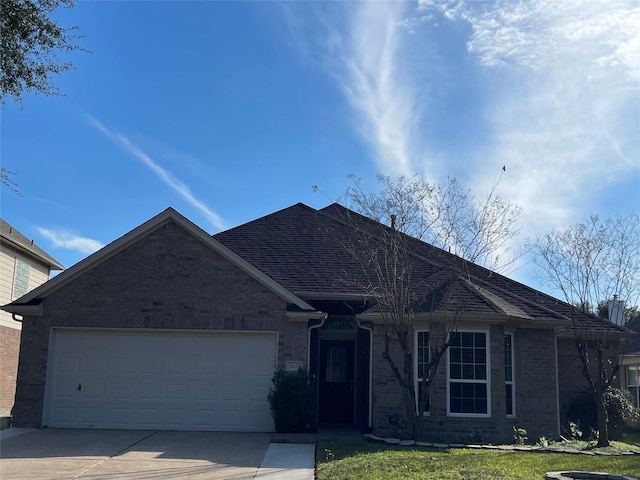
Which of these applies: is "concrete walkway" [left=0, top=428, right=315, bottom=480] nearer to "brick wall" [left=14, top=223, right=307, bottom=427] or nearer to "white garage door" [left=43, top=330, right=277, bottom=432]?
"white garage door" [left=43, top=330, right=277, bottom=432]

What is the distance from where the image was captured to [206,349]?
15336 mm

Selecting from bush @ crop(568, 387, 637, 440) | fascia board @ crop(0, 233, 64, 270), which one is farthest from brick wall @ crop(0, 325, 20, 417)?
bush @ crop(568, 387, 637, 440)

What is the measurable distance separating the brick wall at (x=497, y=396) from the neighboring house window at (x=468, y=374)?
147 millimetres

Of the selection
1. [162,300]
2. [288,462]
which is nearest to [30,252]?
[162,300]

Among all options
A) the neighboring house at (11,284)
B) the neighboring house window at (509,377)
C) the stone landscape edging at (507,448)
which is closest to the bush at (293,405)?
the stone landscape edging at (507,448)

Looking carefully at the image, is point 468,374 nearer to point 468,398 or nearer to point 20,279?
point 468,398

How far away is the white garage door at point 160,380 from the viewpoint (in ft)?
49.2

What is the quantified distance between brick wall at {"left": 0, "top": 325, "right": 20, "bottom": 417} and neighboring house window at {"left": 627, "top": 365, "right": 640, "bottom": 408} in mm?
22332

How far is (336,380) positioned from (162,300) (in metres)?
5.18

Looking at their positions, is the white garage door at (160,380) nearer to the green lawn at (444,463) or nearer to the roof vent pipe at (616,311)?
the green lawn at (444,463)

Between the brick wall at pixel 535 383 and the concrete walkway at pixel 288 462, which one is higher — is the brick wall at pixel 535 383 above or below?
above

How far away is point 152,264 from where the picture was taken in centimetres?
1550

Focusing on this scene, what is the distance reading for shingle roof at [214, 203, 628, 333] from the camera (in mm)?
15617

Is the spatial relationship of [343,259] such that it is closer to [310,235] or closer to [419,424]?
[310,235]
